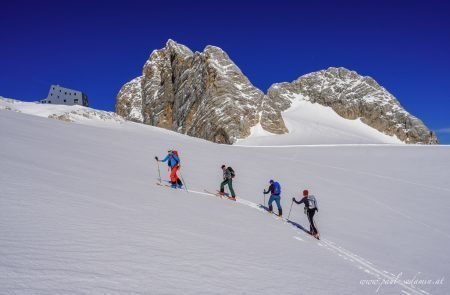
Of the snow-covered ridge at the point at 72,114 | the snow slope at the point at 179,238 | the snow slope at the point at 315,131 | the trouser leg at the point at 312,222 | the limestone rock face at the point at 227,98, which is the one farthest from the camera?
the limestone rock face at the point at 227,98

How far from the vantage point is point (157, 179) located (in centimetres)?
1513

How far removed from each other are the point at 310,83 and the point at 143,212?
13921cm

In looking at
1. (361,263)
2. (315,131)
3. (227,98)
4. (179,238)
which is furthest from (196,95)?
(179,238)

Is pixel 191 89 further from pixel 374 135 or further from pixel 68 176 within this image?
pixel 68 176

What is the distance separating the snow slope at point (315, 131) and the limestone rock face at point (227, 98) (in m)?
2.39

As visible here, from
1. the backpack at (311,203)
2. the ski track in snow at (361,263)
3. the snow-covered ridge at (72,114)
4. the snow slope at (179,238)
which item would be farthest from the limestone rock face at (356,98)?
the ski track in snow at (361,263)

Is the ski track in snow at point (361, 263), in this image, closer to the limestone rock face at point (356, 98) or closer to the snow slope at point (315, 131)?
the snow slope at point (315, 131)

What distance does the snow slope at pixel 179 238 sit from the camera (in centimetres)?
415

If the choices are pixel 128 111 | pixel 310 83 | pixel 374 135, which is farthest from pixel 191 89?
pixel 374 135

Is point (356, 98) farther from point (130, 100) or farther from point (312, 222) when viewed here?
point (312, 222)

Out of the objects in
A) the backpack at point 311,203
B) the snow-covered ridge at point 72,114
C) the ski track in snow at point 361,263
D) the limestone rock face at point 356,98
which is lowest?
the ski track in snow at point 361,263

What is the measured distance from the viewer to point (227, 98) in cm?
9119

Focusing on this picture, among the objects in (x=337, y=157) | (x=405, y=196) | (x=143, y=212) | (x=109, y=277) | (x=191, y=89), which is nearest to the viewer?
(x=109, y=277)

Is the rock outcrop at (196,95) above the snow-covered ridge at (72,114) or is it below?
above
